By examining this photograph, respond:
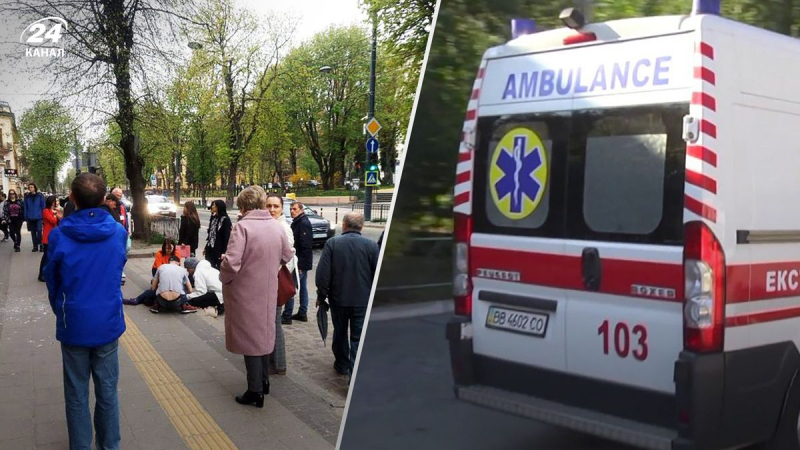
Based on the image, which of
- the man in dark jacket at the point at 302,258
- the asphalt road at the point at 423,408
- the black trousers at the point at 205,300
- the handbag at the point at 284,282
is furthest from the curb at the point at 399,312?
the black trousers at the point at 205,300

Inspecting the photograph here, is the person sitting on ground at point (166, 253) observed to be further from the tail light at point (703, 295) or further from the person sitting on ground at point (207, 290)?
the tail light at point (703, 295)

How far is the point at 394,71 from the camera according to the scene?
5.97 feet

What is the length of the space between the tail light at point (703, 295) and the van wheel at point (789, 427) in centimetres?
22

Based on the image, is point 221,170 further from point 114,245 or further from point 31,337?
point 31,337

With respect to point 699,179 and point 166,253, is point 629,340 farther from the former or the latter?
point 166,253

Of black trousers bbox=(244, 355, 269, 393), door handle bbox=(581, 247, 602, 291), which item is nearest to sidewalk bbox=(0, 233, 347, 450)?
black trousers bbox=(244, 355, 269, 393)

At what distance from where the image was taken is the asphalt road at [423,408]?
146 centimetres

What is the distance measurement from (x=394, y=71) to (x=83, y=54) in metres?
1.95

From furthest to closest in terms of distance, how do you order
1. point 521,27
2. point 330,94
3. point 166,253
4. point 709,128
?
point 166,253 < point 330,94 < point 521,27 < point 709,128

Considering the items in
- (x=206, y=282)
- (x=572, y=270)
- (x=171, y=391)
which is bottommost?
(x=171, y=391)

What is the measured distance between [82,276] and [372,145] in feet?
5.64

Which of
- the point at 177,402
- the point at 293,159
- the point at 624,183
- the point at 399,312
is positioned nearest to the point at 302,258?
the point at 177,402

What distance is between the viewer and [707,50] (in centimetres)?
113

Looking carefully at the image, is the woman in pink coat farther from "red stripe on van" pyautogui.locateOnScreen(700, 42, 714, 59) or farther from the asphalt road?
"red stripe on van" pyautogui.locateOnScreen(700, 42, 714, 59)
